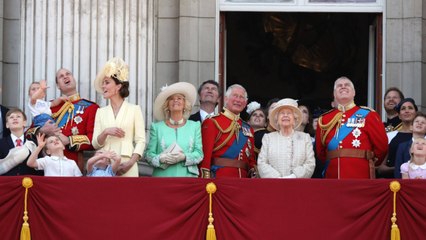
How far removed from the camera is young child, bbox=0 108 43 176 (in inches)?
594

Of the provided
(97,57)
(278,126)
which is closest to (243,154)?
(278,126)

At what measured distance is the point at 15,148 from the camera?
15141 mm

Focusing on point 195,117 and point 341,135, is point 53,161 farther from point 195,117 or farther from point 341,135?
point 341,135

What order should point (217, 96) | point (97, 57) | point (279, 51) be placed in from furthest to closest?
point (279, 51)
point (97, 57)
point (217, 96)

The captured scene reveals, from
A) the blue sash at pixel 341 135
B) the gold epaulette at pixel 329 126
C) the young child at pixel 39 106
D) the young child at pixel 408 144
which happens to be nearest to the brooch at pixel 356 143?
the blue sash at pixel 341 135

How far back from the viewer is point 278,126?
621 inches

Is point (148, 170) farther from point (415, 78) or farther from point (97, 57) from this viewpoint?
point (415, 78)

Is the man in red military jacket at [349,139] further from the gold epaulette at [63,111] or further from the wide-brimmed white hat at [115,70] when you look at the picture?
the gold epaulette at [63,111]

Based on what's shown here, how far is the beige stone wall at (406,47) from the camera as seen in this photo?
18141mm

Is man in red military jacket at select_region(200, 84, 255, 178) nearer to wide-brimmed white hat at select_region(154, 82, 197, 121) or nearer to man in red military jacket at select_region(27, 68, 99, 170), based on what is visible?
wide-brimmed white hat at select_region(154, 82, 197, 121)

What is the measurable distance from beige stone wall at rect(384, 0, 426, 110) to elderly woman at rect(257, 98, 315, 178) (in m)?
2.95

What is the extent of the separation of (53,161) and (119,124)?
2.88 ft

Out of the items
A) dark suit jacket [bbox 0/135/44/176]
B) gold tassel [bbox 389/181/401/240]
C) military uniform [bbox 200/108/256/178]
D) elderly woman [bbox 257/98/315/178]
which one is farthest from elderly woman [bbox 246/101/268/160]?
dark suit jacket [bbox 0/135/44/176]

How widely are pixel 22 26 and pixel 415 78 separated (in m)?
4.95
